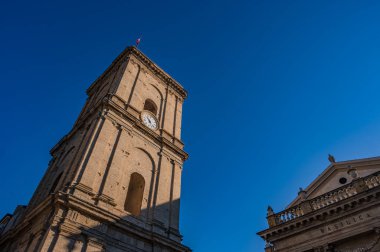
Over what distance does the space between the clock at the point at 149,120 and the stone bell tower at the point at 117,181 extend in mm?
89

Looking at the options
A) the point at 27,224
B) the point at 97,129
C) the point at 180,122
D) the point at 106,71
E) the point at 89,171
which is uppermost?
the point at 106,71

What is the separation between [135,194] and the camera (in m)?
17.8

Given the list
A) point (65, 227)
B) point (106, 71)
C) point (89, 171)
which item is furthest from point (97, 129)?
point (106, 71)

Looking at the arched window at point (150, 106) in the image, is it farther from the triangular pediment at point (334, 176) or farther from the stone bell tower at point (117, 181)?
the triangular pediment at point (334, 176)

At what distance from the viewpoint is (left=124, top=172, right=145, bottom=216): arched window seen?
56.0 feet

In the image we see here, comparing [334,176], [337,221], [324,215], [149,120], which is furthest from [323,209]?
[149,120]

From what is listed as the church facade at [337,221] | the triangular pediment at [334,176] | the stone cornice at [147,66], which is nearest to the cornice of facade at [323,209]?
the church facade at [337,221]

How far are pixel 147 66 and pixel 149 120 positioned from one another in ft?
20.2

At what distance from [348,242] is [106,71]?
74.9ft

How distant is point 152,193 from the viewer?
17.8 m

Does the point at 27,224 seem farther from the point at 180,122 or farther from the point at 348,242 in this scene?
the point at 348,242

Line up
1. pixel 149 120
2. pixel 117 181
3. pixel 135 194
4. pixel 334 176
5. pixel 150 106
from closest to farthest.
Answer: pixel 117 181, pixel 135 194, pixel 334 176, pixel 149 120, pixel 150 106

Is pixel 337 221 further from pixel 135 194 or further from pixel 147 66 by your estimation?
pixel 147 66

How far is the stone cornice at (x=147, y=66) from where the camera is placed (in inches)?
994
